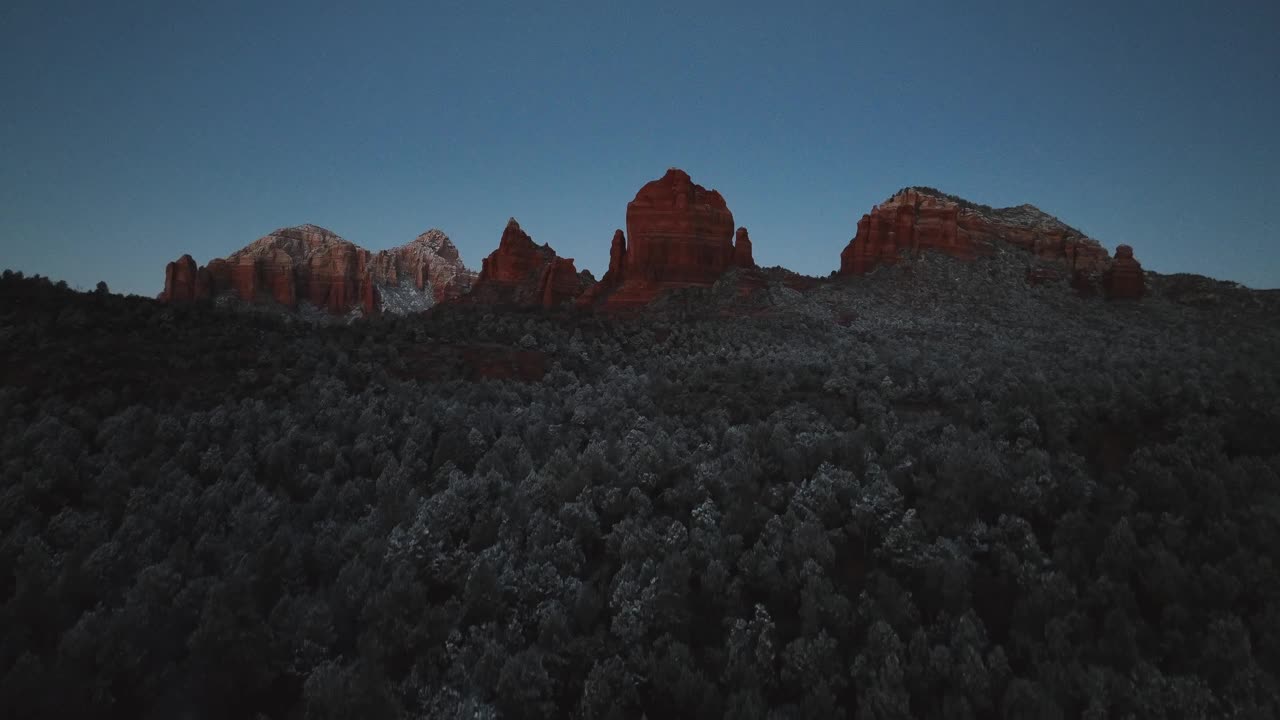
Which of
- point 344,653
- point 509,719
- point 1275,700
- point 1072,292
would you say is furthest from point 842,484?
point 1072,292

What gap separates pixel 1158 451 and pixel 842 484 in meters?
5.42

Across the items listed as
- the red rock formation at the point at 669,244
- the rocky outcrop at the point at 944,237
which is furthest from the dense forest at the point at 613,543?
the rocky outcrop at the point at 944,237

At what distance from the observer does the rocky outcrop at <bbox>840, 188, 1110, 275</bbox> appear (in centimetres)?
4934

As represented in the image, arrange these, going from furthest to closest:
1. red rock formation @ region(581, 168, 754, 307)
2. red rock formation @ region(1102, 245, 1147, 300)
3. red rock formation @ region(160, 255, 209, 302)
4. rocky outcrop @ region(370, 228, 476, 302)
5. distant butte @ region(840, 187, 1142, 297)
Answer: rocky outcrop @ region(370, 228, 476, 302) < red rock formation @ region(160, 255, 209, 302) < distant butte @ region(840, 187, 1142, 297) < red rock formation @ region(1102, 245, 1147, 300) < red rock formation @ region(581, 168, 754, 307)

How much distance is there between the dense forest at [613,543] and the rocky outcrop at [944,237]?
3746cm

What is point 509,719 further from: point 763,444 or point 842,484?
point 763,444

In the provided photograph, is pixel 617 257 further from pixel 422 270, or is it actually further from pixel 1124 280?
pixel 422 270

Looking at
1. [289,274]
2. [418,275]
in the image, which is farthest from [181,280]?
[418,275]

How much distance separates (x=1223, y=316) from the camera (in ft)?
139

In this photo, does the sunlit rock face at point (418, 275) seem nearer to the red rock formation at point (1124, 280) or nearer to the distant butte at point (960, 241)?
the distant butte at point (960, 241)

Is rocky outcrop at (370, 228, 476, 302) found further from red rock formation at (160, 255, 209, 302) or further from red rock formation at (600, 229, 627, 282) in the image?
red rock formation at (600, 229, 627, 282)

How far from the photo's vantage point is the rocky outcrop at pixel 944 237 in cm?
4934

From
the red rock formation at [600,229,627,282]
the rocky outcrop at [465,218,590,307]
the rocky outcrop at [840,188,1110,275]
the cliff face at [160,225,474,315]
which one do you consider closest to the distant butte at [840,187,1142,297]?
the rocky outcrop at [840,188,1110,275]

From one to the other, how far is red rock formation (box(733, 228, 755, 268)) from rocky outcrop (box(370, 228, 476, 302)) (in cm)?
6259
